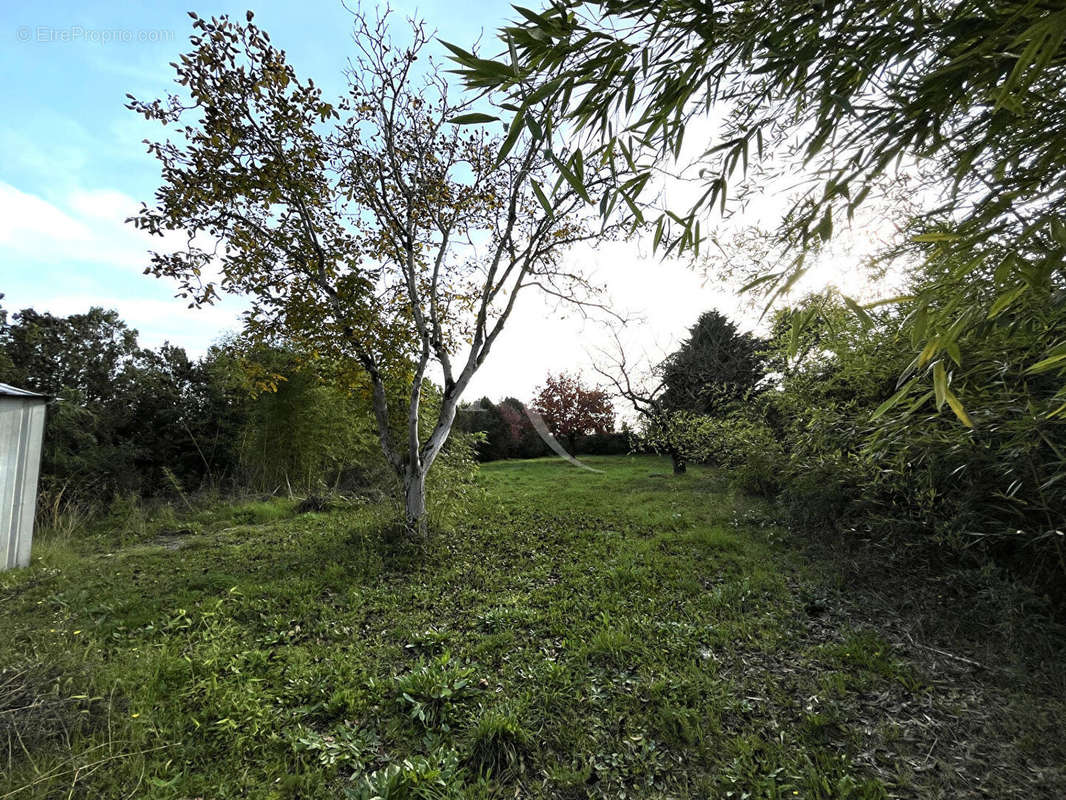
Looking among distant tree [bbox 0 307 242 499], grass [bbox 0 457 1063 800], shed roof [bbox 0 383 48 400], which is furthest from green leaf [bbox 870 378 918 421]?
distant tree [bbox 0 307 242 499]

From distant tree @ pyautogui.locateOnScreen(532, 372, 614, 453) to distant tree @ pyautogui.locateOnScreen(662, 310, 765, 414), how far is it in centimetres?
288

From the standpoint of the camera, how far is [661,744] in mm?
1970

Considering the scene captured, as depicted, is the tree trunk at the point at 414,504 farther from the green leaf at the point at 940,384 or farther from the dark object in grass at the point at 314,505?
the green leaf at the point at 940,384

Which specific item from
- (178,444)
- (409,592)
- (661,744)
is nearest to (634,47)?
(661,744)

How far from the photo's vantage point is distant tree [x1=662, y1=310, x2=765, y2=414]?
34.5 ft

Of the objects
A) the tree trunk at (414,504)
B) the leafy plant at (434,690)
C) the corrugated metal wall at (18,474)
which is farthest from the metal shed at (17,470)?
the leafy plant at (434,690)

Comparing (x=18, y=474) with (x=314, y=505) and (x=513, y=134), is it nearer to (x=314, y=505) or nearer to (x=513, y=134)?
(x=314, y=505)

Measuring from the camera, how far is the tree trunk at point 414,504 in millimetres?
4766

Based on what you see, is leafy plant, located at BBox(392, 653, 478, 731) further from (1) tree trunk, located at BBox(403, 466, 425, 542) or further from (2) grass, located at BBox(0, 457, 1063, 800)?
(1) tree trunk, located at BBox(403, 466, 425, 542)

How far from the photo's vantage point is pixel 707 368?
10930 mm

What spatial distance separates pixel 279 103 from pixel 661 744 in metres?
5.55

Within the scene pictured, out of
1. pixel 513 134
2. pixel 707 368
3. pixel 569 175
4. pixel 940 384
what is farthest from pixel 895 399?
pixel 707 368

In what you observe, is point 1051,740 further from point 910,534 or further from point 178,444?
point 178,444

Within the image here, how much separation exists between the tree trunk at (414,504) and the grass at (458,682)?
14.8 inches
